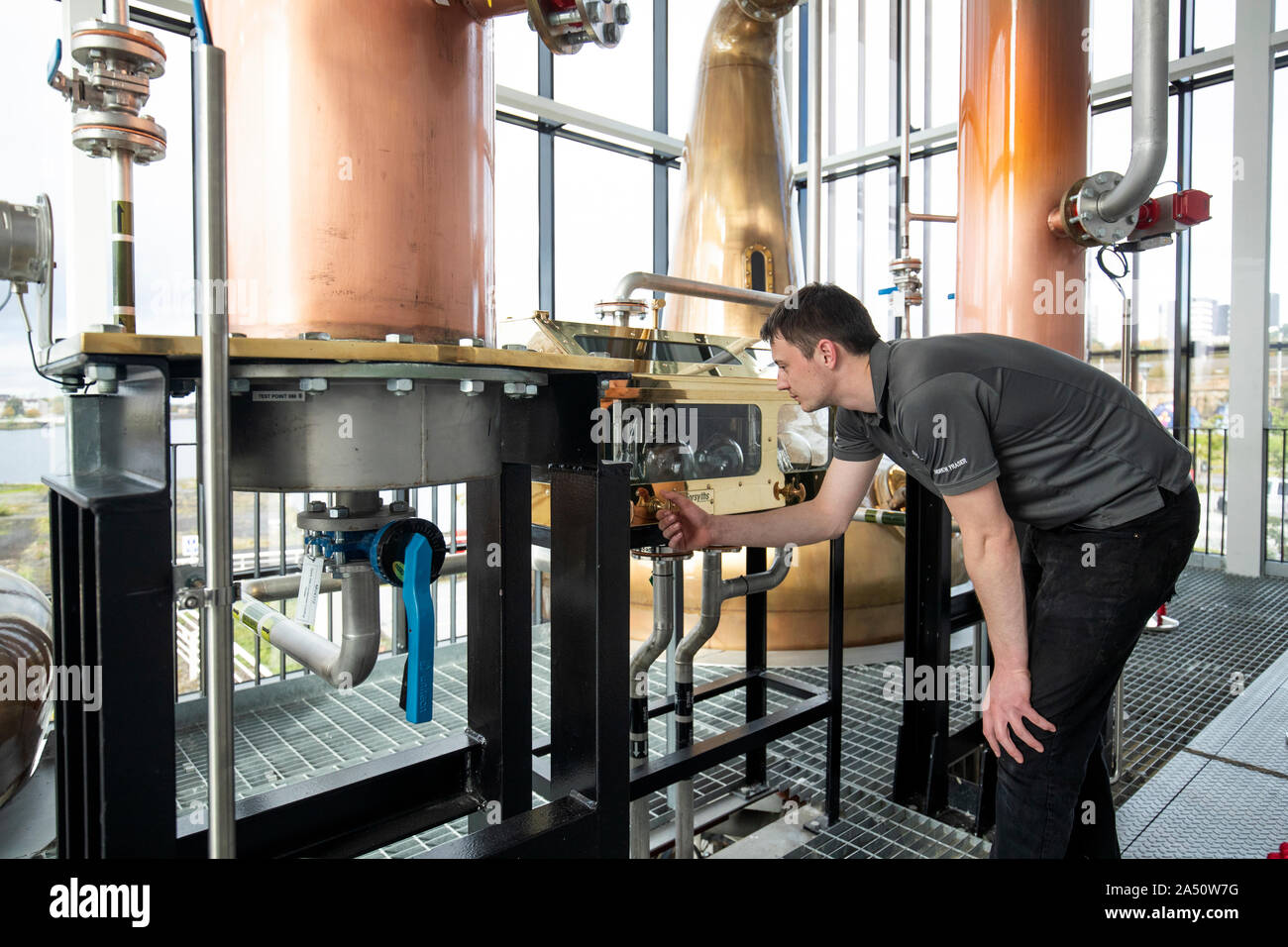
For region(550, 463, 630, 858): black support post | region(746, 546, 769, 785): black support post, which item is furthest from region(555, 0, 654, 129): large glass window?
region(550, 463, 630, 858): black support post

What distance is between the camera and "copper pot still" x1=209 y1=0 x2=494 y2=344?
3.23 ft

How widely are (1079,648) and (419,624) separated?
1.11m

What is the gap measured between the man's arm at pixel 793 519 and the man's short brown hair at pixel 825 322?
332 mm

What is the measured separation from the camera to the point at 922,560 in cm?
210

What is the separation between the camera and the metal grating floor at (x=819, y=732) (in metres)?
1.99

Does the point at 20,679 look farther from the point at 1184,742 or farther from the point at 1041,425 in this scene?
the point at 1184,742

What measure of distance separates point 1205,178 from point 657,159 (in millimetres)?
3662

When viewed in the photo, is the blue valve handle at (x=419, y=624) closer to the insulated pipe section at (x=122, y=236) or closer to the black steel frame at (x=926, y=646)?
the insulated pipe section at (x=122, y=236)

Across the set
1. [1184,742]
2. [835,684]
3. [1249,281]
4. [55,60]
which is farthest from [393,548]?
[1249,281]

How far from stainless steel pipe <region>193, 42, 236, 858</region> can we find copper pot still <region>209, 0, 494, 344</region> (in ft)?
0.69
